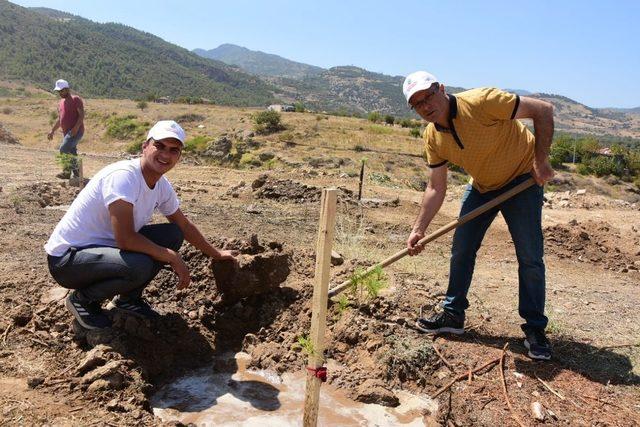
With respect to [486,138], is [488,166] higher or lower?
lower

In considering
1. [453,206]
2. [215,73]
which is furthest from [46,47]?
[453,206]

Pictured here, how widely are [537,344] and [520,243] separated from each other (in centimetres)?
71

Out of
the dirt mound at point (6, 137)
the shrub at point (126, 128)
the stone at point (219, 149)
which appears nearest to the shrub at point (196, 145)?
the stone at point (219, 149)

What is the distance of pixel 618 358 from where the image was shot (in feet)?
12.6

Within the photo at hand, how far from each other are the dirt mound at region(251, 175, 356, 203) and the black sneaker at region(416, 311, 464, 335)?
5342mm

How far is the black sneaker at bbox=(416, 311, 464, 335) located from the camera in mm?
3986

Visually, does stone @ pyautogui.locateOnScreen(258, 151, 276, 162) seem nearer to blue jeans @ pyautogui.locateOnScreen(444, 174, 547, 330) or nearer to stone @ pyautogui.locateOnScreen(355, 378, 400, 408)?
blue jeans @ pyautogui.locateOnScreen(444, 174, 547, 330)

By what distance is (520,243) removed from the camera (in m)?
3.57

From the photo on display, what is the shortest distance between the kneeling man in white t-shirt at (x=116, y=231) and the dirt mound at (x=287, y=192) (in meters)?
5.87

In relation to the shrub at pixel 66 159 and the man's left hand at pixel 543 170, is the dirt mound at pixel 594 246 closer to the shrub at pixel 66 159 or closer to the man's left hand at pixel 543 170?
the man's left hand at pixel 543 170

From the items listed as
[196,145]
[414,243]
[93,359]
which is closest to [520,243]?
[414,243]

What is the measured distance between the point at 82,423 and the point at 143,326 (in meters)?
1.05

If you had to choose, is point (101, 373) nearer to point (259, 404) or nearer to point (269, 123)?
point (259, 404)

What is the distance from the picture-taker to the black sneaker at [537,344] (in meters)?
3.61
